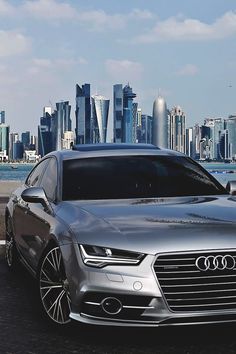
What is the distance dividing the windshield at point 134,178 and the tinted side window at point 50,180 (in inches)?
5.7

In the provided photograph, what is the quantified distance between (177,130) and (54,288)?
15309cm

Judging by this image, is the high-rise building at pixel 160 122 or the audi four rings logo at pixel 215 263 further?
the high-rise building at pixel 160 122

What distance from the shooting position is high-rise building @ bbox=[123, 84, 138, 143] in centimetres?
13225

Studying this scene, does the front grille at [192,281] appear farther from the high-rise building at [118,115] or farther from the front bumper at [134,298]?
the high-rise building at [118,115]

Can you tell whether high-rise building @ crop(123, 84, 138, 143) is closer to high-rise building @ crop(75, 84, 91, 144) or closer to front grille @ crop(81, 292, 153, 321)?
high-rise building @ crop(75, 84, 91, 144)

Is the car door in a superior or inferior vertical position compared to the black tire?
superior

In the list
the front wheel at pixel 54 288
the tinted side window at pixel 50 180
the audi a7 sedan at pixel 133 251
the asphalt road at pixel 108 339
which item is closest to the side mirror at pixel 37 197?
the audi a7 sedan at pixel 133 251

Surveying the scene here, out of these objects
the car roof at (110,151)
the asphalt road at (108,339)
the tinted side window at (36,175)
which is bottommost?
the asphalt road at (108,339)

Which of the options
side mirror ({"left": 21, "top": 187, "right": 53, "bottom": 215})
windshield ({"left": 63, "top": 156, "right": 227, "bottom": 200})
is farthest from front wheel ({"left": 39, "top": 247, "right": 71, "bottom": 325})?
windshield ({"left": 63, "top": 156, "right": 227, "bottom": 200})

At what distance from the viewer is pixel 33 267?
16.9 ft

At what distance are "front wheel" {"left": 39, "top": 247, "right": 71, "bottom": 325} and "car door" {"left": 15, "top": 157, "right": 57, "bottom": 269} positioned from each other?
25 centimetres

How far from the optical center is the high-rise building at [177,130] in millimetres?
147750

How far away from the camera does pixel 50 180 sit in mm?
5637

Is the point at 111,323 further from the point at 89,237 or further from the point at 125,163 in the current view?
the point at 125,163
